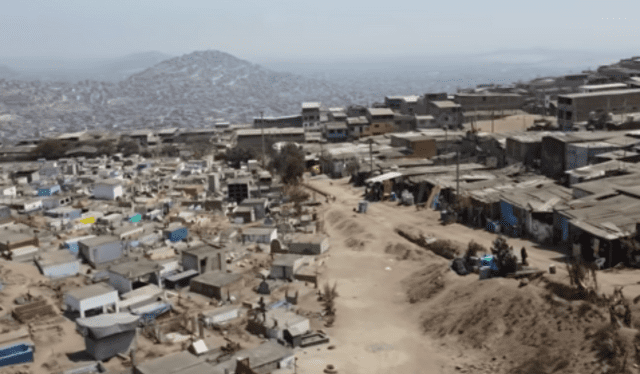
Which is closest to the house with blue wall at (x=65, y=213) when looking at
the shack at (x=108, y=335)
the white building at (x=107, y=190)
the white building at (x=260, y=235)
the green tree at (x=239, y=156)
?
the white building at (x=107, y=190)

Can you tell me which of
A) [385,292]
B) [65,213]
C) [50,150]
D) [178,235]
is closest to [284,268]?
[385,292]

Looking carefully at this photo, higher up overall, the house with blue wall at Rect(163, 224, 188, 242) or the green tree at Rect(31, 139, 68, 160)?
the green tree at Rect(31, 139, 68, 160)

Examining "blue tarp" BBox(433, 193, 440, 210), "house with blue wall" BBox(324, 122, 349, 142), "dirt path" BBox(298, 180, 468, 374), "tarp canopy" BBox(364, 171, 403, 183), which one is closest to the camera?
"dirt path" BBox(298, 180, 468, 374)

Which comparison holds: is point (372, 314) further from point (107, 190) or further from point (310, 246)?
point (107, 190)

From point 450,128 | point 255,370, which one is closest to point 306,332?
point 255,370

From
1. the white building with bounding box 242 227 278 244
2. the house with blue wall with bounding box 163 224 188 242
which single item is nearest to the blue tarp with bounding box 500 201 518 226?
the white building with bounding box 242 227 278 244

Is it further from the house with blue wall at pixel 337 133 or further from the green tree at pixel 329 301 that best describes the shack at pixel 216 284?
the house with blue wall at pixel 337 133

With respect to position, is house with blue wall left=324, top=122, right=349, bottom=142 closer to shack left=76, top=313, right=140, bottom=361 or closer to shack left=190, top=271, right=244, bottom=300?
shack left=190, top=271, right=244, bottom=300
